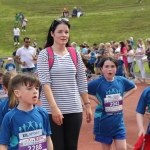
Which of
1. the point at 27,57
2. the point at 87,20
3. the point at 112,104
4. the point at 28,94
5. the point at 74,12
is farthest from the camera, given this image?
the point at 74,12

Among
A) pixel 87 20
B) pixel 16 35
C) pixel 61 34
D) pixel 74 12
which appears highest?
pixel 74 12

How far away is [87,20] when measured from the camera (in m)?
43.8

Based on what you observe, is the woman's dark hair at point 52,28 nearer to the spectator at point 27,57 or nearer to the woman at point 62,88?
the woman at point 62,88

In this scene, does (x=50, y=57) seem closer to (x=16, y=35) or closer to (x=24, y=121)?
(x=24, y=121)

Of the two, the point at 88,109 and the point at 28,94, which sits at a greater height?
the point at 28,94

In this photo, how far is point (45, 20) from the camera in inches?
1725

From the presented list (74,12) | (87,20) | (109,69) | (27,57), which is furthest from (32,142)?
(74,12)

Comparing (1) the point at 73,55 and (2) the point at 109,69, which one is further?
(2) the point at 109,69

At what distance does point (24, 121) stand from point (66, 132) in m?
0.88

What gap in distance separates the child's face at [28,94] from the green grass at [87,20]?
3147cm

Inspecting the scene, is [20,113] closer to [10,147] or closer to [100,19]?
[10,147]

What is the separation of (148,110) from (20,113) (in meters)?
1.29

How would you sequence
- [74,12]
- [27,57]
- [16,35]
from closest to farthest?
[27,57]
[16,35]
[74,12]

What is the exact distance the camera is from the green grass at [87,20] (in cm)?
3812
